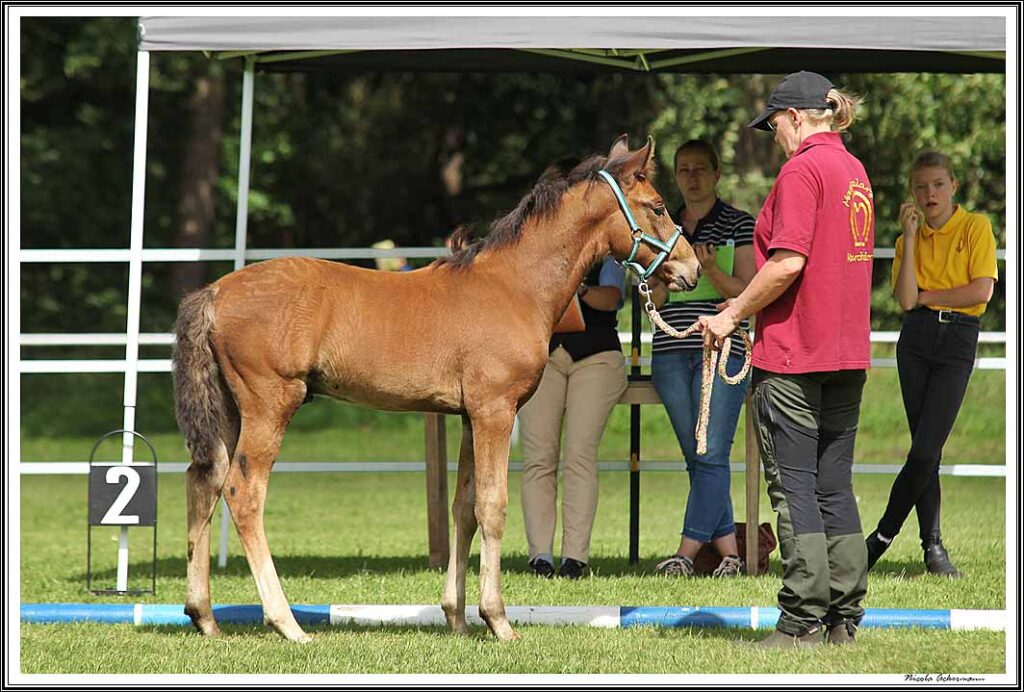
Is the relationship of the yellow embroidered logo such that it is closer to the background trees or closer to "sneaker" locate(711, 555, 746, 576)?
"sneaker" locate(711, 555, 746, 576)

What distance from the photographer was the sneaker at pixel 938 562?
24.6 ft

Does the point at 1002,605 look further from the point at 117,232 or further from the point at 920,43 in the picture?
the point at 117,232

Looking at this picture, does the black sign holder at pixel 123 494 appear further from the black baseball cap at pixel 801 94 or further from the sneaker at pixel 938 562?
the sneaker at pixel 938 562

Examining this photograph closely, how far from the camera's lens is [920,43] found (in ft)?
20.8

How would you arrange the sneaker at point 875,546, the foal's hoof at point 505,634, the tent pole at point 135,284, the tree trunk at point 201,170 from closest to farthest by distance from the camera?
the foal's hoof at point 505,634 < the tent pole at point 135,284 < the sneaker at point 875,546 < the tree trunk at point 201,170

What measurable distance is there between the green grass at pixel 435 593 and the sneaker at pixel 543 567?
0.10 m

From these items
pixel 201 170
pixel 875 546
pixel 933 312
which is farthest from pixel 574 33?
pixel 201 170

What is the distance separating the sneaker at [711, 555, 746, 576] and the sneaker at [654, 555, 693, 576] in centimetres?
15

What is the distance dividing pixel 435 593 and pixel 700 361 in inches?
76.7

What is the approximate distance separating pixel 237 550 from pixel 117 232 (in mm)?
17626

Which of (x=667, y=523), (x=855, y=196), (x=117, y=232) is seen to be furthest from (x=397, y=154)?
(x=855, y=196)

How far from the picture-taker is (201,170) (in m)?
22.0

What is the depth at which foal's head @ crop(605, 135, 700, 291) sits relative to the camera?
6.04 meters

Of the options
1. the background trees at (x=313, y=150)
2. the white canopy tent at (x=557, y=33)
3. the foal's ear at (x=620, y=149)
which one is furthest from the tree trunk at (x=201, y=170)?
the foal's ear at (x=620, y=149)
